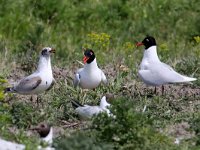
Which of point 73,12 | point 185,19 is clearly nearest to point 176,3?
point 185,19

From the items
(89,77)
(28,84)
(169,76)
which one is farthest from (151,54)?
(28,84)

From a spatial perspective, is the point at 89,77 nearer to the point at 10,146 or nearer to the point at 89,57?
the point at 89,57

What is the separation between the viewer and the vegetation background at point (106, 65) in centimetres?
848

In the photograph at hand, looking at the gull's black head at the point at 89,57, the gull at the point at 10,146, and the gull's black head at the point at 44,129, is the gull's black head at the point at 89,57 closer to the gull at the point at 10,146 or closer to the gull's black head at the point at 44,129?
the gull's black head at the point at 44,129

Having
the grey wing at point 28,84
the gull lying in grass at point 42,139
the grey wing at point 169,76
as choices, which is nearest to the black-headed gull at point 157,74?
the grey wing at point 169,76

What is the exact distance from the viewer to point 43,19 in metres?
16.1

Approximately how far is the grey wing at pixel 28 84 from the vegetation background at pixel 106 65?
205 mm

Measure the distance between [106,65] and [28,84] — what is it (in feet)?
9.64

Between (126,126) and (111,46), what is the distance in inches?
258

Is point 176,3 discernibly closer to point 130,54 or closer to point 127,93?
point 130,54

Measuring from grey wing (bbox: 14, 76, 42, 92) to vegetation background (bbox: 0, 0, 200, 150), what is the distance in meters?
0.21

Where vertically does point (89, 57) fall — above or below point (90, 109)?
above

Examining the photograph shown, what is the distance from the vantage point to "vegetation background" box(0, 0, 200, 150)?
8.48 m

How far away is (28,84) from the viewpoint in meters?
10.2
